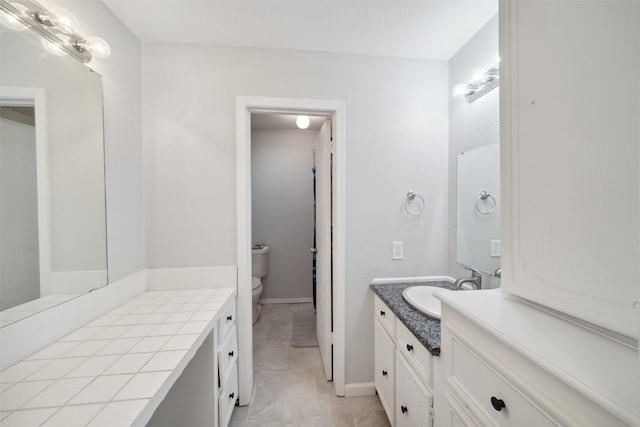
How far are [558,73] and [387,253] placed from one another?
50.0 inches

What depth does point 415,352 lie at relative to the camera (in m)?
1.10

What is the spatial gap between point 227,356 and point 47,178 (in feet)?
4.02

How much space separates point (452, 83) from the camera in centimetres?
168

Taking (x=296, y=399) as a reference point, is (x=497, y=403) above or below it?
above

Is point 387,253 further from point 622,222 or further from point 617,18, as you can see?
point 617,18

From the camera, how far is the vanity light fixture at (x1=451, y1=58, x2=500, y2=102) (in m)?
1.27

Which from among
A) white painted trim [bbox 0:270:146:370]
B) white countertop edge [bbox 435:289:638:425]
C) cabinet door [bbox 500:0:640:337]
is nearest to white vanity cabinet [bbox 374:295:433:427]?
white countertop edge [bbox 435:289:638:425]

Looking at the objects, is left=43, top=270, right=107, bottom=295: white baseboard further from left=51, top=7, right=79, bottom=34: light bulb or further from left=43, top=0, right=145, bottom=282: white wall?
left=51, top=7, right=79, bottom=34: light bulb

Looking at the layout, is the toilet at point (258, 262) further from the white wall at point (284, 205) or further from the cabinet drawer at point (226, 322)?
the cabinet drawer at point (226, 322)

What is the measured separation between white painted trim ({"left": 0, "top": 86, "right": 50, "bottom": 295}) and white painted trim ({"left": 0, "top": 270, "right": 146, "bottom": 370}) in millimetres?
111

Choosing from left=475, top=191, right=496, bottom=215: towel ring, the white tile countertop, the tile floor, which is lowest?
the tile floor

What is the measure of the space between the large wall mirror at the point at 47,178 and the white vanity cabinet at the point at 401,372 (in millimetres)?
1585

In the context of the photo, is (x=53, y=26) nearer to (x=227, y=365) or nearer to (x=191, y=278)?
(x=191, y=278)

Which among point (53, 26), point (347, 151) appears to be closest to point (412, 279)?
point (347, 151)
